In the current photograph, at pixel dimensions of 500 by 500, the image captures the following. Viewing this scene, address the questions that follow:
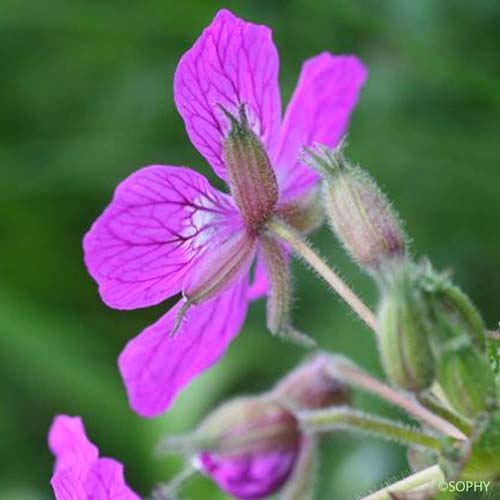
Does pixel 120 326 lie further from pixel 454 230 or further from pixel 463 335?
pixel 463 335

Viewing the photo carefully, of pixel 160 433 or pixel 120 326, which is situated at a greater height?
pixel 120 326

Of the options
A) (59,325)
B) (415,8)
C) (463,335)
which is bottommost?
(463,335)

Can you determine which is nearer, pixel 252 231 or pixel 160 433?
pixel 252 231

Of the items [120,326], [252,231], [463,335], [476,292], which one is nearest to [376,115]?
[476,292]

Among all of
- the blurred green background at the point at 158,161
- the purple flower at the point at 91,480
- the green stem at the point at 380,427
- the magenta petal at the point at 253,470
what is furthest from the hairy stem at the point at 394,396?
the blurred green background at the point at 158,161

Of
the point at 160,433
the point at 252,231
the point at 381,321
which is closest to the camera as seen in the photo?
the point at 381,321

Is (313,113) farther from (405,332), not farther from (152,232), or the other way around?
(405,332)

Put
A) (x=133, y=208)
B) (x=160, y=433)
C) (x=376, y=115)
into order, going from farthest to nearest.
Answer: (x=376, y=115)
(x=160, y=433)
(x=133, y=208)
